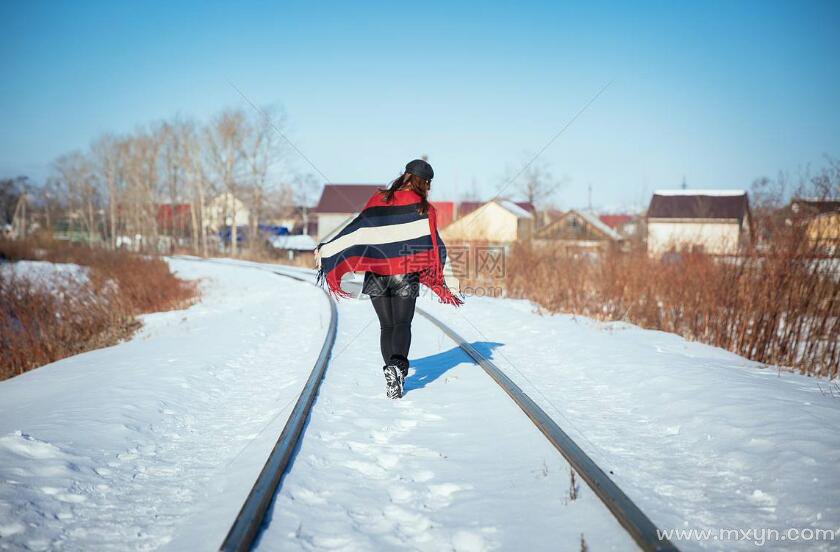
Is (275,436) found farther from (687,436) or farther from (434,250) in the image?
(687,436)

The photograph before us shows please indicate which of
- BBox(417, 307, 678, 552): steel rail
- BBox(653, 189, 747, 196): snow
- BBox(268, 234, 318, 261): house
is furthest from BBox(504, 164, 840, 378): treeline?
BBox(653, 189, 747, 196): snow

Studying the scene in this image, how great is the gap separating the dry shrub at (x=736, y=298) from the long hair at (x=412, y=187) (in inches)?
232

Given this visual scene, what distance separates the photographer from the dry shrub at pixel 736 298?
752cm

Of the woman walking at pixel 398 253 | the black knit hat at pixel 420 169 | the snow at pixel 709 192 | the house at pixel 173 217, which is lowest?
the woman walking at pixel 398 253

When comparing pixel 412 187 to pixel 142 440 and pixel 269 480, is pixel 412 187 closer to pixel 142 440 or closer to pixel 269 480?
pixel 269 480

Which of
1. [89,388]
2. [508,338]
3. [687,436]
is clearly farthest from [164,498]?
[508,338]

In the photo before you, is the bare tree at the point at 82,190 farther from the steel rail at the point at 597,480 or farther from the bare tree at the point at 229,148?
the steel rail at the point at 597,480

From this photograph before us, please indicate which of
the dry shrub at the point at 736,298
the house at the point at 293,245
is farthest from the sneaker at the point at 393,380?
the house at the point at 293,245

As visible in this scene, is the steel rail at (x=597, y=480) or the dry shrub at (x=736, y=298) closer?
the steel rail at (x=597, y=480)

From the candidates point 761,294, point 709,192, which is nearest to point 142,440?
point 761,294

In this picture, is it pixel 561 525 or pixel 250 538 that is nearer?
pixel 250 538

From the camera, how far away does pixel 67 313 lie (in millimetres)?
11891

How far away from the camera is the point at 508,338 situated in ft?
27.3

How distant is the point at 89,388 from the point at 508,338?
5588mm
